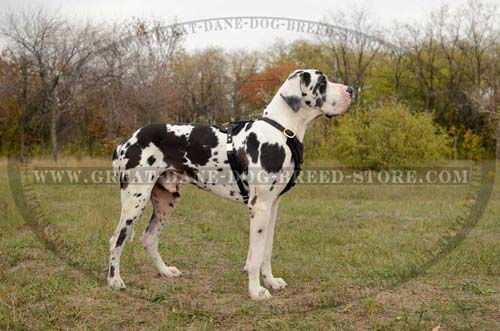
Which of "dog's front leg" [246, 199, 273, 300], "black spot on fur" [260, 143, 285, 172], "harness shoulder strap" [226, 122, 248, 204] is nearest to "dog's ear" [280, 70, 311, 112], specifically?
"black spot on fur" [260, 143, 285, 172]

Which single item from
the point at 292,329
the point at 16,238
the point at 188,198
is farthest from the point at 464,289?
the point at 188,198

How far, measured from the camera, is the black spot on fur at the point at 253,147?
493cm

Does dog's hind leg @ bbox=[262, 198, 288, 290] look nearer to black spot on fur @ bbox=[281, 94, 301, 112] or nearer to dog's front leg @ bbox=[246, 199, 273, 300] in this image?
Result: dog's front leg @ bbox=[246, 199, 273, 300]

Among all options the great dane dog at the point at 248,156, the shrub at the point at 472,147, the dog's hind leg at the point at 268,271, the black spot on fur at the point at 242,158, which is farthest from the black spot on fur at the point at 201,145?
the shrub at the point at 472,147

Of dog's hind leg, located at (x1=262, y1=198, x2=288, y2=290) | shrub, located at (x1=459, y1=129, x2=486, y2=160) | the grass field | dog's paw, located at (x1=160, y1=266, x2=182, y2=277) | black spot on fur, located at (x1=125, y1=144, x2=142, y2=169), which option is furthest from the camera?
shrub, located at (x1=459, y1=129, x2=486, y2=160)

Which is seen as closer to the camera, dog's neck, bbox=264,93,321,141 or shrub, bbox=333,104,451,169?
dog's neck, bbox=264,93,321,141

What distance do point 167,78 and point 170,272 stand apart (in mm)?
11338

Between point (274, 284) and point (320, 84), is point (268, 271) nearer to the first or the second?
point (274, 284)

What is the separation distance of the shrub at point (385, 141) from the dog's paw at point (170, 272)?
45.2 ft

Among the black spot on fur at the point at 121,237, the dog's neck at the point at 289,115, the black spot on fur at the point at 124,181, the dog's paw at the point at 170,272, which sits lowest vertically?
the dog's paw at the point at 170,272

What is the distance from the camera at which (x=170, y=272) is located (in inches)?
234

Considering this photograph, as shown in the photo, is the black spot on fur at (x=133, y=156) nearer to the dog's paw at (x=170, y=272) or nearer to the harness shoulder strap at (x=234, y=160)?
the harness shoulder strap at (x=234, y=160)

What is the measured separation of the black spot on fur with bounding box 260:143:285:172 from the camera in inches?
193

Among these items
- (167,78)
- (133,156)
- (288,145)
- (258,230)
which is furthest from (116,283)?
(167,78)
